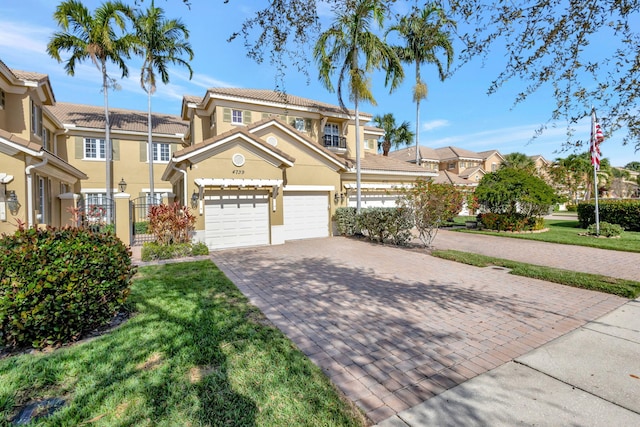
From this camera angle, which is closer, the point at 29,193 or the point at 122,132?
the point at 29,193

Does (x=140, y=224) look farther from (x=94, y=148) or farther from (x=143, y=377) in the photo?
A: (x=143, y=377)

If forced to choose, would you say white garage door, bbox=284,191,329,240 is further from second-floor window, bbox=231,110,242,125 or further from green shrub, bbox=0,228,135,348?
green shrub, bbox=0,228,135,348

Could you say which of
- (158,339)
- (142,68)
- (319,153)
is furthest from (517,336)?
(142,68)

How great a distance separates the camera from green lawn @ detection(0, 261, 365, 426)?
2.92 m

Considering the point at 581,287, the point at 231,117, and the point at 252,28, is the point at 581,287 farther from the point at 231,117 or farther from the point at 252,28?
the point at 231,117

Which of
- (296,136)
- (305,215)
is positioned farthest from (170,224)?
(296,136)

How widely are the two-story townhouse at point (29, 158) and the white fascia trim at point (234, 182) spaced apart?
576 centimetres

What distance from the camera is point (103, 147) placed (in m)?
22.4

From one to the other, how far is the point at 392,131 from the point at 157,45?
25.1 meters

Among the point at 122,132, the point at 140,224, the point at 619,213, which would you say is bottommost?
the point at 140,224

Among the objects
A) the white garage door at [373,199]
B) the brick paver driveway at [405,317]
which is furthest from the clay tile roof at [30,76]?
the white garage door at [373,199]

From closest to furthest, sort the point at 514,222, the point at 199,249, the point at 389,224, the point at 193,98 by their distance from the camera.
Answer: the point at 199,249 → the point at 389,224 → the point at 514,222 → the point at 193,98

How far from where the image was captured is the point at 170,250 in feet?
37.5

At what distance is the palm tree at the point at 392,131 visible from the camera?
1422 inches
